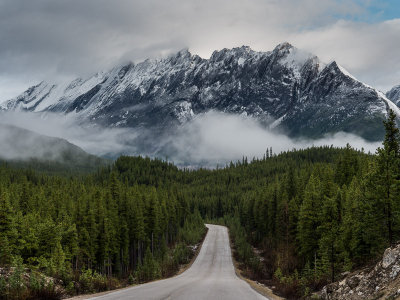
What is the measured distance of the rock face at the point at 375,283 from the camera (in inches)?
598

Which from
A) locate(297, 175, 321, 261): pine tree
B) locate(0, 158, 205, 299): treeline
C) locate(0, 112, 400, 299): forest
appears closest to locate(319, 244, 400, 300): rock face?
locate(0, 112, 400, 299): forest

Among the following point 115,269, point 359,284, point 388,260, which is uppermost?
point 388,260

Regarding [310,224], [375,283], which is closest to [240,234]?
[310,224]

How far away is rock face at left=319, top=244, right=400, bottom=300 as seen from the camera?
15.2 m

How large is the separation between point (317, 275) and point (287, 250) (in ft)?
101

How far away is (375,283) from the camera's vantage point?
55.3 ft

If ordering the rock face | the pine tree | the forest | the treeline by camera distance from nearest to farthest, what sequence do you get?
1. the rock face
2. the treeline
3. the forest
4. the pine tree

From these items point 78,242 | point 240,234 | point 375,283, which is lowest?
point 240,234

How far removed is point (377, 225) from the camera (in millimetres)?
28078

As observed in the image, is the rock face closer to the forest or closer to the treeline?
the forest

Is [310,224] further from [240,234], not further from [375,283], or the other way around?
[240,234]

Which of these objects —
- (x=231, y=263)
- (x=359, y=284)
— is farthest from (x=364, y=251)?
(x=231, y=263)

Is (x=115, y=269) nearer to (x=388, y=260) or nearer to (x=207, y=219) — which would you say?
(x=388, y=260)

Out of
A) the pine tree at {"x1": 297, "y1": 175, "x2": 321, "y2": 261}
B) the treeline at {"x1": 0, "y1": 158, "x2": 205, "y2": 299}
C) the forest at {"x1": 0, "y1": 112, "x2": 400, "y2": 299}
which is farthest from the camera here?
the pine tree at {"x1": 297, "y1": 175, "x2": 321, "y2": 261}
